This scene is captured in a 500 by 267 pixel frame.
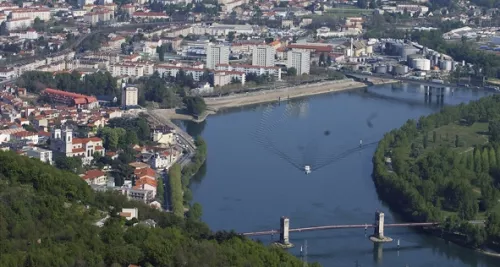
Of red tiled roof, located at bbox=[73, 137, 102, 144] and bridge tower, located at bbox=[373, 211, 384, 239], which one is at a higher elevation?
red tiled roof, located at bbox=[73, 137, 102, 144]

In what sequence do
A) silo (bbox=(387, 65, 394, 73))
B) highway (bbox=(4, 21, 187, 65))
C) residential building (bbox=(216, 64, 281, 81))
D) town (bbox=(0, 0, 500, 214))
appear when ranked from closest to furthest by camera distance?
town (bbox=(0, 0, 500, 214))
residential building (bbox=(216, 64, 281, 81))
highway (bbox=(4, 21, 187, 65))
silo (bbox=(387, 65, 394, 73))

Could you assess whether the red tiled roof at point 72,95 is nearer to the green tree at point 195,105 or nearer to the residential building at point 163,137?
the green tree at point 195,105

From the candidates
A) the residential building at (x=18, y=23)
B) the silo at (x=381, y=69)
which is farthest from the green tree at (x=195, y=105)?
the residential building at (x=18, y=23)

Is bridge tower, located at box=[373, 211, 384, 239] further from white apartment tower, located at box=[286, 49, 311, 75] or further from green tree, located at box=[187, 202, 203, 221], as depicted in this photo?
white apartment tower, located at box=[286, 49, 311, 75]

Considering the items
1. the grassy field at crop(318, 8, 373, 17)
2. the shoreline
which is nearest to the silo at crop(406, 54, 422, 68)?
the shoreline

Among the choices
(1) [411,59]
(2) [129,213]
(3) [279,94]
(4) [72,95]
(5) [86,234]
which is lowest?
(3) [279,94]

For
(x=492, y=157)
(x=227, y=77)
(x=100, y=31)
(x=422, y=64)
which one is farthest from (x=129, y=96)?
(x=100, y=31)

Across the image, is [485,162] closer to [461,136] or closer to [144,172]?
[461,136]
